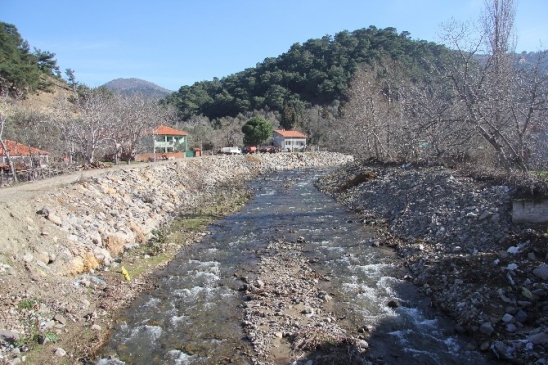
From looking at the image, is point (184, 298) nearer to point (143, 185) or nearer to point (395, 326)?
point (395, 326)

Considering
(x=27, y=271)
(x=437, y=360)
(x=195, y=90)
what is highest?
(x=195, y=90)

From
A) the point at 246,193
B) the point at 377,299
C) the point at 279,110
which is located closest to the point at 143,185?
the point at 246,193

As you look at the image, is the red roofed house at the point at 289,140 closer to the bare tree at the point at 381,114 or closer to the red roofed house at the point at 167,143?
the red roofed house at the point at 167,143

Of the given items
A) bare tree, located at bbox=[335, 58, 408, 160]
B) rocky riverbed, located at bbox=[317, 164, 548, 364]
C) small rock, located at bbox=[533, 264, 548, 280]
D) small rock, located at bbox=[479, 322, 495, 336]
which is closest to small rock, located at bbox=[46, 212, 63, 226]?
rocky riverbed, located at bbox=[317, 164, 548, 364]

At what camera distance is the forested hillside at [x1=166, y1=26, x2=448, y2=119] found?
91.9m

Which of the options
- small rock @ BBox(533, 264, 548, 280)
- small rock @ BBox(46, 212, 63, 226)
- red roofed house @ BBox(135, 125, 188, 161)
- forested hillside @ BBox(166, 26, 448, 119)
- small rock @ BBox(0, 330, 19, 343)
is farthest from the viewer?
forested hillside @ BBox(166, 26, 448, 119)

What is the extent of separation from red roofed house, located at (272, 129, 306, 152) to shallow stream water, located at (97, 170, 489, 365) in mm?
55425

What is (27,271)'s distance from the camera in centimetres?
909

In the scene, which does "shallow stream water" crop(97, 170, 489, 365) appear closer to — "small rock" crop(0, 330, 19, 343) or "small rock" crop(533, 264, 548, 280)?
"small rock" crop(0, 330, 19, 343)

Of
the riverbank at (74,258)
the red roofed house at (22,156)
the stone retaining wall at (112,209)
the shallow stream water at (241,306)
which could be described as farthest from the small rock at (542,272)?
the red roofed house at (22,156)

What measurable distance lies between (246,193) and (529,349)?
21.7m

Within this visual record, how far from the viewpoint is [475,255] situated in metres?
10.5

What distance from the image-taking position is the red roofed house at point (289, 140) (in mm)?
71250

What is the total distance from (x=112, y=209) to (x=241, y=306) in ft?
28.9
